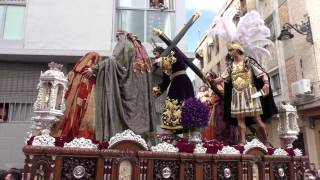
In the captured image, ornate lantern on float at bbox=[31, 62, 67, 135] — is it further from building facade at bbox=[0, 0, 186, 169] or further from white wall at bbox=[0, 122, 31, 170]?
building facade at bbox=[0, 0, 186, 169]

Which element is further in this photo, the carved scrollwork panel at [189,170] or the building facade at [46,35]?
the building facade at [46,35]

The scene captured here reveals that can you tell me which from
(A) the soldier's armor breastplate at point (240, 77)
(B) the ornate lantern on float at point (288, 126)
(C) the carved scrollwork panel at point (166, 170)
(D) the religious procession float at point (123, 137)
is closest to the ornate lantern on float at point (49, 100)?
(D) the religious procession float at point (123, 137)

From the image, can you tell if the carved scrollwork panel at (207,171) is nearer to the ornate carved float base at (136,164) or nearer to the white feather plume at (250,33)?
the ornate carved float base at (136,164)

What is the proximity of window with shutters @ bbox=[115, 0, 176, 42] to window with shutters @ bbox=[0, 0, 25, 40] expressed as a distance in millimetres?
2661

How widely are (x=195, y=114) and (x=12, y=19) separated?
692cm

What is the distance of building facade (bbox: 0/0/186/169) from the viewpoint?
902 cm

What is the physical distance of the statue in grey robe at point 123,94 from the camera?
4516mm

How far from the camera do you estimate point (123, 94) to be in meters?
4.74

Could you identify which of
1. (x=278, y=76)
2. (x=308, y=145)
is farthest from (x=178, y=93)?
(x=278, y=76)

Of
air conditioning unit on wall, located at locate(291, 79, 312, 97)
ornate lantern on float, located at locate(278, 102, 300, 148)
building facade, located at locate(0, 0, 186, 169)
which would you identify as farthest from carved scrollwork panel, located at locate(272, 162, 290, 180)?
air conditioning unit on wall, located at locate(291, 79, 312, 97)

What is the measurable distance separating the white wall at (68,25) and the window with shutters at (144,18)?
1.39ft

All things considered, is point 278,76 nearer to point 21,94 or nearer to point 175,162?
point 21,94

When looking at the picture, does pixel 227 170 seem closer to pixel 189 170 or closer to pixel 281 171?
pixel 189 170

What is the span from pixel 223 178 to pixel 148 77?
1.80 meters
